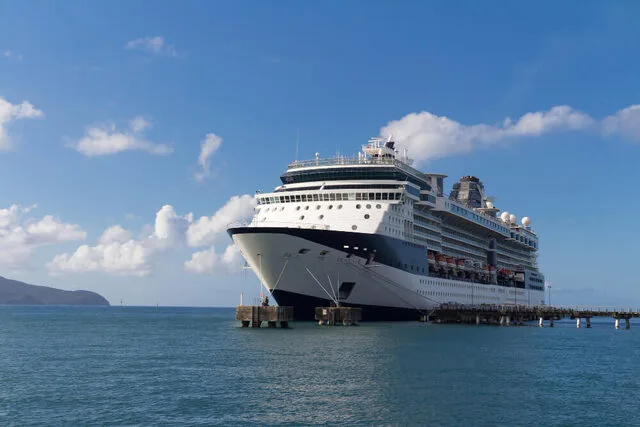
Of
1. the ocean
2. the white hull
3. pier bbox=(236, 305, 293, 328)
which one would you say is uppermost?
the white hull

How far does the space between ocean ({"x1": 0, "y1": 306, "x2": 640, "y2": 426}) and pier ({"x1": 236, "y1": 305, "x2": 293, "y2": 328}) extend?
7479mm

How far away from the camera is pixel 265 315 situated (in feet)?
212

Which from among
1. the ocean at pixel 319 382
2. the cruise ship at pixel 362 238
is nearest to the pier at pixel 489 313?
the cruise ship at pixel 362 238

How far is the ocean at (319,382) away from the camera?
2655 centimetres

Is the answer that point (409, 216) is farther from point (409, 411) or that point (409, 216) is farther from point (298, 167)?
point (409, 411)

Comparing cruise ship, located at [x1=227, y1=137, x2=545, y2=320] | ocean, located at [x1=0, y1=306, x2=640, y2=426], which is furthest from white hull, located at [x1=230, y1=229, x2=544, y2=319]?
ocean, located at [x1=0, y1=306, x2=640, y2=426]

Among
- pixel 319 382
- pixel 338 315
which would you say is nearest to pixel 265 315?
pixel 338 315

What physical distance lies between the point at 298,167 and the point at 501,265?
157 ft

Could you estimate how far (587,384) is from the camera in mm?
36188

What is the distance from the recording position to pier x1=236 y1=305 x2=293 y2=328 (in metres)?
63.3

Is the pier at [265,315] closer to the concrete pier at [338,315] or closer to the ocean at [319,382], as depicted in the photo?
the concrete pier at [338,315]

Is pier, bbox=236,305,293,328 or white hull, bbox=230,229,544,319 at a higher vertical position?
white hull, bbox=230,229,544,319

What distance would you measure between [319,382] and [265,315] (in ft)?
105

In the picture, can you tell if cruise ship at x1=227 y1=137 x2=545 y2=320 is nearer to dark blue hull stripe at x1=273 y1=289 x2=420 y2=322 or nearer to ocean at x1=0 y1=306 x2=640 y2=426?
dark blue hull stripe at x1=273 y1=289 x2=420 y2=322
